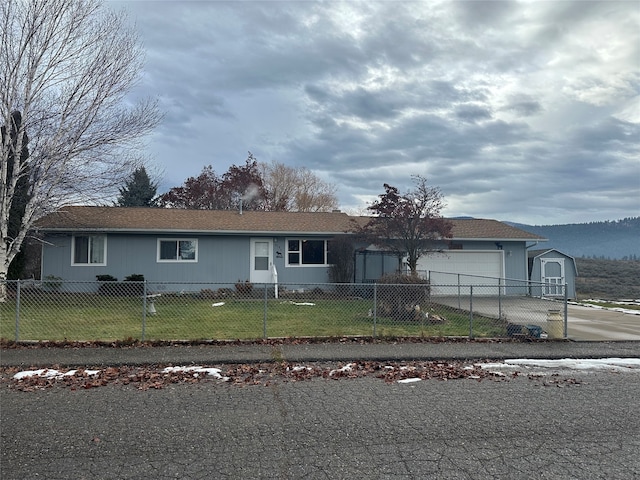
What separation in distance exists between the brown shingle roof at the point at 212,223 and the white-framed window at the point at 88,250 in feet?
1.90

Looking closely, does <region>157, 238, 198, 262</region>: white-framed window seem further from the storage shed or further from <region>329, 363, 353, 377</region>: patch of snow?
the storage shed

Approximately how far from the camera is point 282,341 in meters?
9.21

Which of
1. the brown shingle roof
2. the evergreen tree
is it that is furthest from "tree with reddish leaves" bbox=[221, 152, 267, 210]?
the brown shingle roof

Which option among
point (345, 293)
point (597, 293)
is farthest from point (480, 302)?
point (597, 293)

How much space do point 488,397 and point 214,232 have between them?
14563 mm

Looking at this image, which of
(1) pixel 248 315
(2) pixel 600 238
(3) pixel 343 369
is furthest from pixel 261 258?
(2) pixel 600 238

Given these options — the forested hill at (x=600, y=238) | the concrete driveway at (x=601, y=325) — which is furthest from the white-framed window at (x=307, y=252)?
the forested hill at (x=600, y=238)

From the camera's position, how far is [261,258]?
19.8 meters

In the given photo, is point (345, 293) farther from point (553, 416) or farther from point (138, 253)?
point (553, 416)

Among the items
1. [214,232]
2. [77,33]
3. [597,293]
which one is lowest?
[597,293]

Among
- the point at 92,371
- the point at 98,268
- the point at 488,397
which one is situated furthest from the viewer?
the point at 98,268

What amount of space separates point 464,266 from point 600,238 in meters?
43.9

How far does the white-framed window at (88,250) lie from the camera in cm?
1836

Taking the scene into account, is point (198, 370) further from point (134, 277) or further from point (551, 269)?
point (551, 269)
